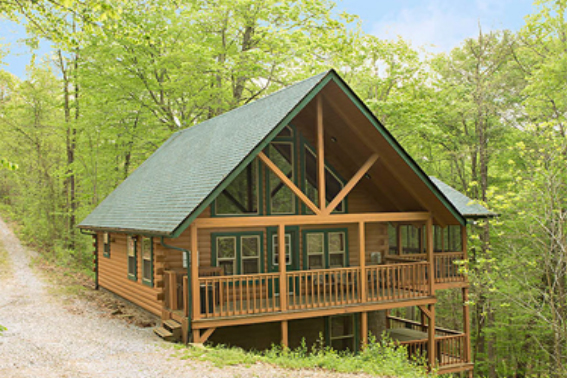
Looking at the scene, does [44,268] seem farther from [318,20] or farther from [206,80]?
[318,20]

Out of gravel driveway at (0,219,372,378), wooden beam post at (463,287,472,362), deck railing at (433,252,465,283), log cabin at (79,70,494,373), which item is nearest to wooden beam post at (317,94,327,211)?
log cabin at (79,70,494,373)

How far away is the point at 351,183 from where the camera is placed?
1357 centimetres

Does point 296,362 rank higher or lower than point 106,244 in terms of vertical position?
lower

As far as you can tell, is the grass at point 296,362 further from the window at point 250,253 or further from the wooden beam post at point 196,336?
the window at point 250,253

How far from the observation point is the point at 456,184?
29.6m

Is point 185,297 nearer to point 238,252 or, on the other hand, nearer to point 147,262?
point 238,252

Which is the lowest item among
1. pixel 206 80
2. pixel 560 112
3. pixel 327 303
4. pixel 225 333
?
pixel 225 333

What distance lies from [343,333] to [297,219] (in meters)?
5.56

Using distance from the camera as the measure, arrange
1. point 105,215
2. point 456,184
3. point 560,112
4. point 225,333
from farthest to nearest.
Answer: point 456,184 → point 560,112 → point 105,215 → point 225,333

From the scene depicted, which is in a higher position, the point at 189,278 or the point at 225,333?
the point at 189,278

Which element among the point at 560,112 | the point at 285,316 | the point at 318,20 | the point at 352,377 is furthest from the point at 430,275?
the point at 318,20

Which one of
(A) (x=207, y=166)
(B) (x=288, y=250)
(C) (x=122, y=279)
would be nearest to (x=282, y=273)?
(B) (x=288, y=250)

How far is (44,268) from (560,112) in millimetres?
22632

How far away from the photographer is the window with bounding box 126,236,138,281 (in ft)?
53.2
